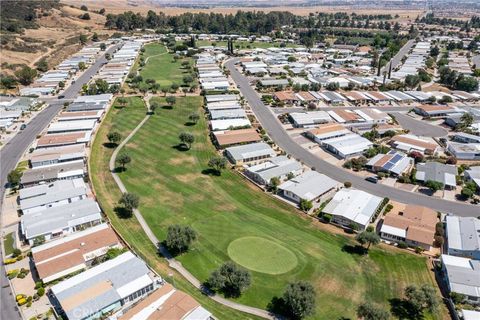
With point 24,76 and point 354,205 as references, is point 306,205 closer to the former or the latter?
point 354,205

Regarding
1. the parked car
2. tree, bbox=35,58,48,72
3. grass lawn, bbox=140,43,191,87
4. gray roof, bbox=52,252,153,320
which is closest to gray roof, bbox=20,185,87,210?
gray roof, bbox=52,252,153,320

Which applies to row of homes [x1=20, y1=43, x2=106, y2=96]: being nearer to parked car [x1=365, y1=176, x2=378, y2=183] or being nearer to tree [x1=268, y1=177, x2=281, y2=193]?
tree [x1=268, y1=177, x2=281, y2=193]

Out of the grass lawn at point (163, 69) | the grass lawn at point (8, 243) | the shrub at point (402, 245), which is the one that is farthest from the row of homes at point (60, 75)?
the shrub at point (402, 245)

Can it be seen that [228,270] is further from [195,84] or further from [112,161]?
[195,84]

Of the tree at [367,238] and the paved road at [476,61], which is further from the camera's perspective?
the paved road at [476,61]

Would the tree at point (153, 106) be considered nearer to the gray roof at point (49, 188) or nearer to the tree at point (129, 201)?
the gray roof at point (49, 188)

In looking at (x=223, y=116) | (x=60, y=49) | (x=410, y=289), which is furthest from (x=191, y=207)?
(x=60, y=49)

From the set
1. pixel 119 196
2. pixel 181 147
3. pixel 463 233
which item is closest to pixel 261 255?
pixel 119 196
